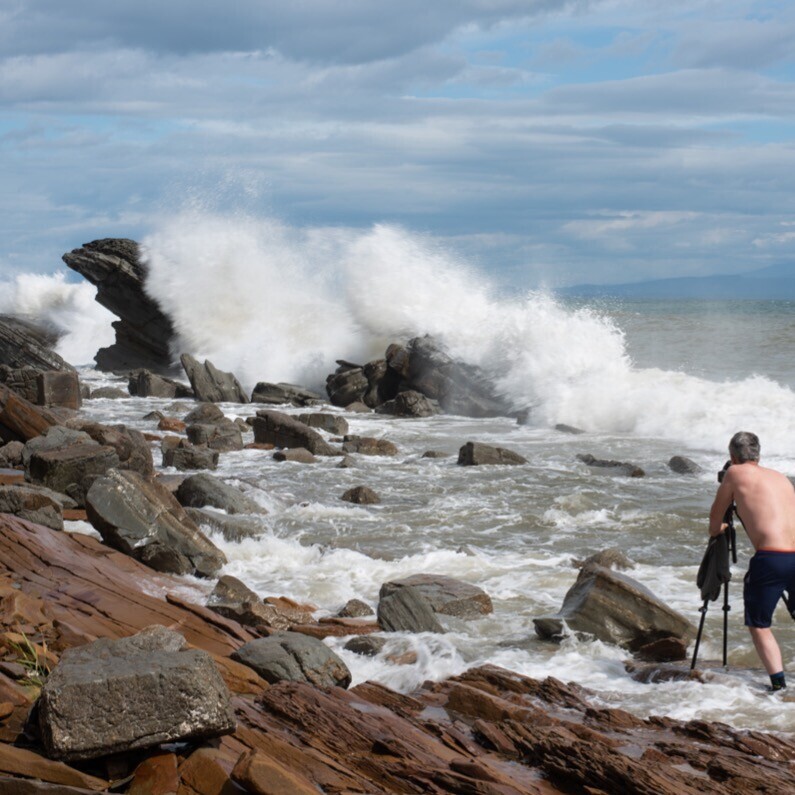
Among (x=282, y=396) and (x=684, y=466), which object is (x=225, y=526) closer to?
(x=684, y=466)

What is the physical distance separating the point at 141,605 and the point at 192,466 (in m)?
8.91

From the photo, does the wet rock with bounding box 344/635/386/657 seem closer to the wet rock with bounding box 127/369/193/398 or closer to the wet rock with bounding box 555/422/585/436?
the wet rock with bounding box 555/422/585/436

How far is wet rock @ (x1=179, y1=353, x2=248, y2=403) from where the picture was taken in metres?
26.0

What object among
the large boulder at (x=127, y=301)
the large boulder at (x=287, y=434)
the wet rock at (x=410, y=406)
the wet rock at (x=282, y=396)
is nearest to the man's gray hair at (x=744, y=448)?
the large boulder at (x=287, y=434)

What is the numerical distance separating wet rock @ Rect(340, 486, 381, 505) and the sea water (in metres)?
0.16

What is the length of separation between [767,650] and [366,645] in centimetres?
265

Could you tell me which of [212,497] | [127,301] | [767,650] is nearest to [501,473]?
[212,497]

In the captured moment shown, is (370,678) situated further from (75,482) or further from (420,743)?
(75,482)

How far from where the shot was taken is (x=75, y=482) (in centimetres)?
1198

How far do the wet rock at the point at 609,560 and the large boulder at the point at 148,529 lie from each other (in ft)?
11.1

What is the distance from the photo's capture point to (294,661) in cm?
638

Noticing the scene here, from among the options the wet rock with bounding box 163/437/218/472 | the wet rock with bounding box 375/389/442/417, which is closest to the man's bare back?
the wet rock with bounding box 163/437/218/472

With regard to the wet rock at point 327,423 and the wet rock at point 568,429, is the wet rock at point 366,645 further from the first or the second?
the wet rock at point 568,429

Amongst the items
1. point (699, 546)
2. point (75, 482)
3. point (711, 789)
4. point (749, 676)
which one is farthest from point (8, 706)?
point (699, 546)
